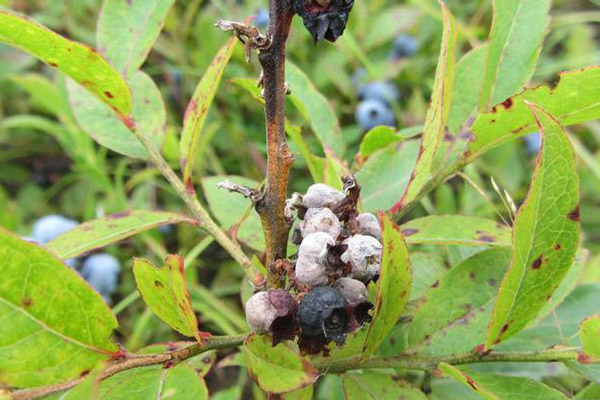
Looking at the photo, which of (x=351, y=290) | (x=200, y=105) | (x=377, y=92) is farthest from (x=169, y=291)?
(x=377, y=92)

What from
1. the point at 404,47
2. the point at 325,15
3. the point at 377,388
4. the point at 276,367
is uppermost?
the point at 325,15

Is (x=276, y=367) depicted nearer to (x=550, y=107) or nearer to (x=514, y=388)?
(x=514, y=388)

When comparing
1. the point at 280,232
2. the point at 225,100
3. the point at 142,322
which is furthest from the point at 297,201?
the point at 225,100

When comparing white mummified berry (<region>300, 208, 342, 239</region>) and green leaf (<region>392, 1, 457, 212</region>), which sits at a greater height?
green leaf (<region>392, 1, 457, 212</region>)

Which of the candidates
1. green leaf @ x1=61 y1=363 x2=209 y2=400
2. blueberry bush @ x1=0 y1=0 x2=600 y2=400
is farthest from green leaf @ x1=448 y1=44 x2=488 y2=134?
green leaf @ x1=61 y1=363 x2=209 y2=400

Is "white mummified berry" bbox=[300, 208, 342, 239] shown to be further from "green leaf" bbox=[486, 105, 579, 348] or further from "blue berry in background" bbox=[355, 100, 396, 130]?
"blue berry in background" bbox=[355, 100, 396, 130]

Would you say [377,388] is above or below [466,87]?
below

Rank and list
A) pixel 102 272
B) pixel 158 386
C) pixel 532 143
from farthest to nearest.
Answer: pixel 532 143 → pixel 102 272 → pixel 158 386
